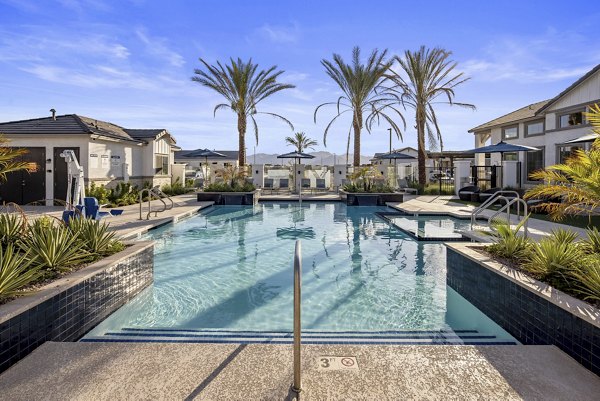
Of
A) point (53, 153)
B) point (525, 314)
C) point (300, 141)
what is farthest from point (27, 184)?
point (300, 141)

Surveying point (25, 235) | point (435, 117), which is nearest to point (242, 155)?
point (435, 117)

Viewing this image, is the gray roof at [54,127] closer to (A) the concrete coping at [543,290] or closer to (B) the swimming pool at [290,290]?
(B) the swimming pool at [290,290]

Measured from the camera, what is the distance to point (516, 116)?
24.7 metres

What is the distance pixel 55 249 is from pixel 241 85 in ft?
66.9

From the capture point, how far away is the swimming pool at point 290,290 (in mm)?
4684

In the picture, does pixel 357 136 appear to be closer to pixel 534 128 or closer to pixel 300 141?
pixel 534 128

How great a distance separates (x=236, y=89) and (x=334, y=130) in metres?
7.51

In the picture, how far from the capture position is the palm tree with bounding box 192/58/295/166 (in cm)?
2334

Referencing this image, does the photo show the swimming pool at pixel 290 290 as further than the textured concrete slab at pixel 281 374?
Yes

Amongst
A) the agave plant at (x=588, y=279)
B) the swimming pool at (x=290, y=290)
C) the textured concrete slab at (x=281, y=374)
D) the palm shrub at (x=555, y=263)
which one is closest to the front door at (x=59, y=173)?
the swimming pool at (x=290, y=290)

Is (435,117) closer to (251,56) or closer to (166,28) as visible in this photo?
(251,56)

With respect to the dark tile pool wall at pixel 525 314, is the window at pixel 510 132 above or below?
above

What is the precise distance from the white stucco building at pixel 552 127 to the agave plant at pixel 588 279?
12981mm

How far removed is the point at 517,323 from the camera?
13.4ft
